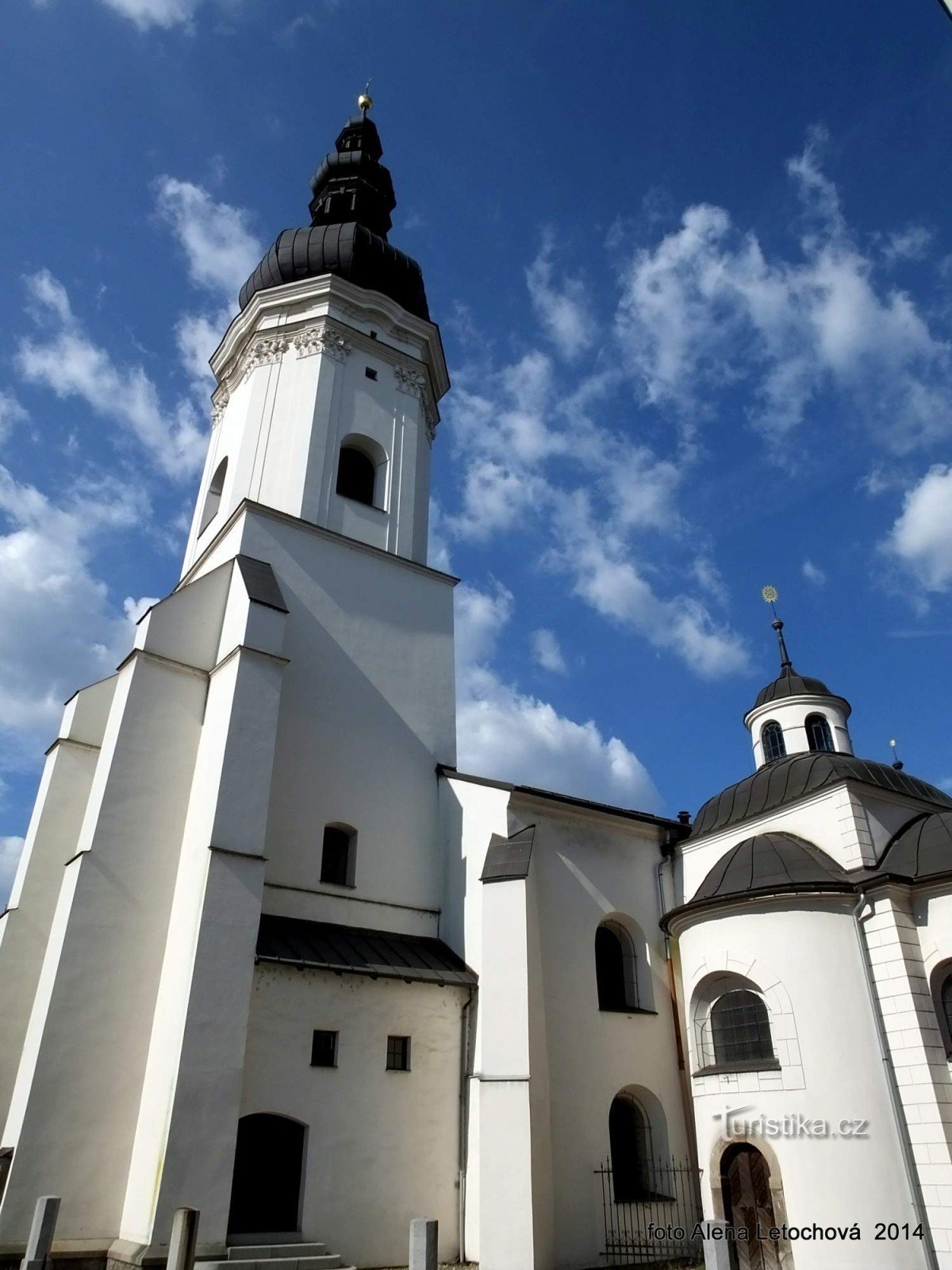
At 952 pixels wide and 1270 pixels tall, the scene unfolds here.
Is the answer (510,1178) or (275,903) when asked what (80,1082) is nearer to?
(275,903)

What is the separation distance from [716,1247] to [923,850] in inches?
284

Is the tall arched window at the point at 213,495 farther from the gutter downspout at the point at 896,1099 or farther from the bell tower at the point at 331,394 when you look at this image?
the gutter downspout at the point at 896,1099

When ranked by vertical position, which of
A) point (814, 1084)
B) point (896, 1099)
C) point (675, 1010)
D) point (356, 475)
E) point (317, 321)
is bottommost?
point (896, 1099)

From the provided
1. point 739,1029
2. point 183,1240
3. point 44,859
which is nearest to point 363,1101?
point 183,1240

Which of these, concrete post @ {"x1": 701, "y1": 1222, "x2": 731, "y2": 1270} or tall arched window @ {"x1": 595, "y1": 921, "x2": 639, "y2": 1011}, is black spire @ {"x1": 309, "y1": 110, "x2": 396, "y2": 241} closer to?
tall arched window @ {"x1": 595, "y1": 921, "x2": 639, "y2": 1011}

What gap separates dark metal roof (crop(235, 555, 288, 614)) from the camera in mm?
14656

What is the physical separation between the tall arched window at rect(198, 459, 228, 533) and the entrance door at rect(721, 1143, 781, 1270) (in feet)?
51.2

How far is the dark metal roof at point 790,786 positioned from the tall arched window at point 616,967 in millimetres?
2428

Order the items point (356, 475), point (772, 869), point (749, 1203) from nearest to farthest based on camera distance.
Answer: point (749, 1203)
point (772, 869)
point (356, 475)

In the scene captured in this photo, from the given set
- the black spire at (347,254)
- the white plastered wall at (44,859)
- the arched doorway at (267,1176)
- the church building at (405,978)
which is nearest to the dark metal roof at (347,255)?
the black spire at (347,254)

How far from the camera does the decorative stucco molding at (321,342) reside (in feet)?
64.8

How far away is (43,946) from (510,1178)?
8.36m

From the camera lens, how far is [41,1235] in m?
9.47

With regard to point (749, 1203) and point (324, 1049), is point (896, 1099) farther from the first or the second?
point (324, 1049)
